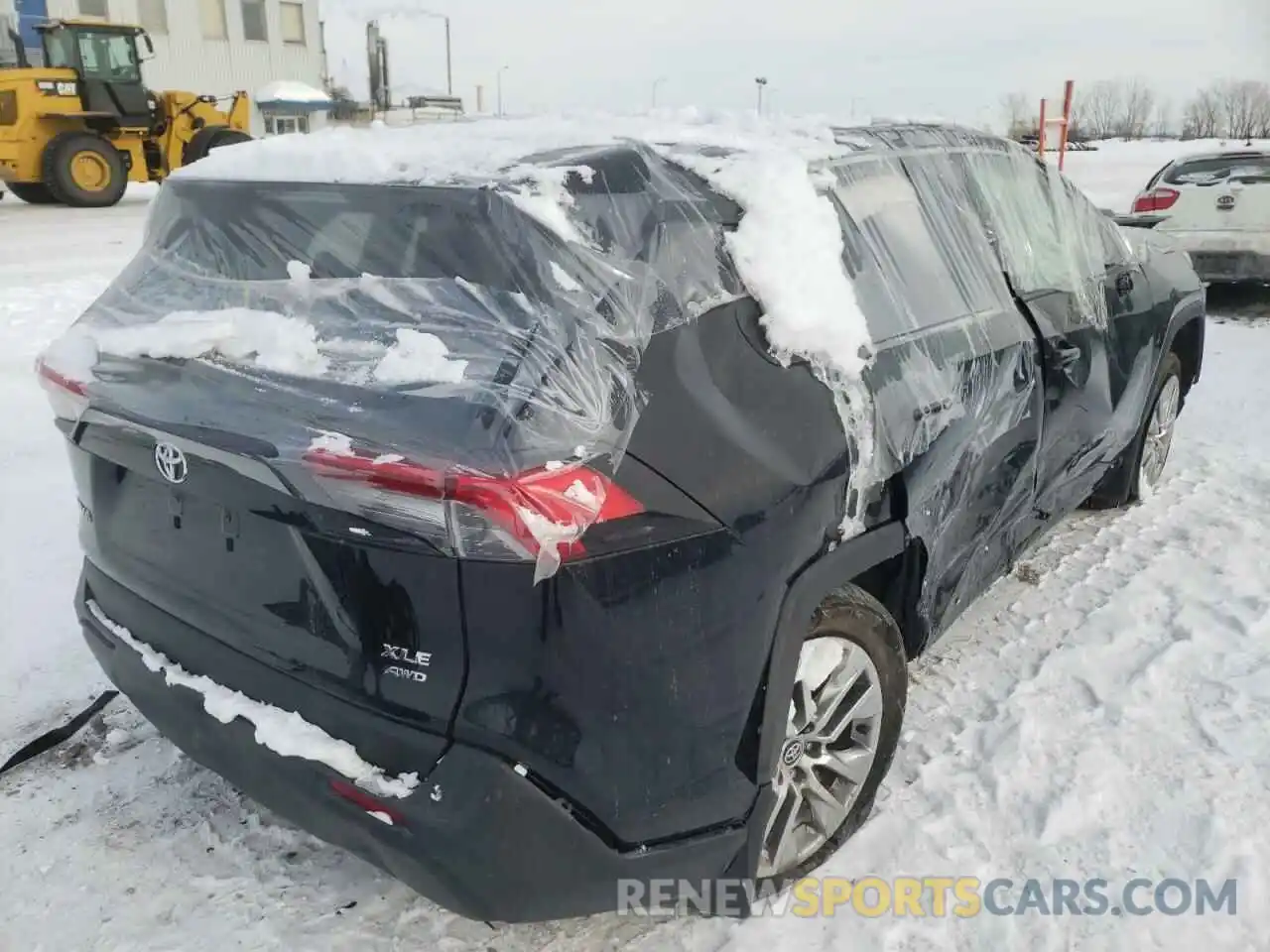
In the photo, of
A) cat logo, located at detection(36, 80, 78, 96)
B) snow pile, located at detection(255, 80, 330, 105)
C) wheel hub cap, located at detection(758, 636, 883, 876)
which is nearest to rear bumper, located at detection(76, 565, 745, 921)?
wheel hub cap, located at detection(758, 636, 883, 876)

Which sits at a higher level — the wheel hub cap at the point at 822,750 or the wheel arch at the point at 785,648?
the wheel arch at the point at 785,648

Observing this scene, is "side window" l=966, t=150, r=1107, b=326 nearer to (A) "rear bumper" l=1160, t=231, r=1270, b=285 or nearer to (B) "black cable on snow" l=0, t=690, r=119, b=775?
(B) "black cable on snow" l=0, t=690, r=119, b=775

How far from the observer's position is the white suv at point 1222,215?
872cm

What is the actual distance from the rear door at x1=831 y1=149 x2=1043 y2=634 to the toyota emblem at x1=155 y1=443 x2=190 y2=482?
151 centimetres

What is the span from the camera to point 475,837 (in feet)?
5.99

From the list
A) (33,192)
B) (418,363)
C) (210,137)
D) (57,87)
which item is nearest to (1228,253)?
(418,363)

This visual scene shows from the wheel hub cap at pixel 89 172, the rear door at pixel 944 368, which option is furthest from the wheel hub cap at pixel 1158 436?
the wheel hub cap at pixel 89 172

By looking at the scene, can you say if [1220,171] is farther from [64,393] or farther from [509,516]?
[64,393]

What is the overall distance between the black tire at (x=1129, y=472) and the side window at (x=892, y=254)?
1.94 m

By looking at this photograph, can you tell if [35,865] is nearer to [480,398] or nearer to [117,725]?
[117,725]

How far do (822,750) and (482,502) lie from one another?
1.20 meters

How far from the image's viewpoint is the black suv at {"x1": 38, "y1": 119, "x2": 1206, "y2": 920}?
5.95ft

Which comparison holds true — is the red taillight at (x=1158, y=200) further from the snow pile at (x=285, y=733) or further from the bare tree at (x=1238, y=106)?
the bare tree at (x=1238, y=106)

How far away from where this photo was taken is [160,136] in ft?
54.4
